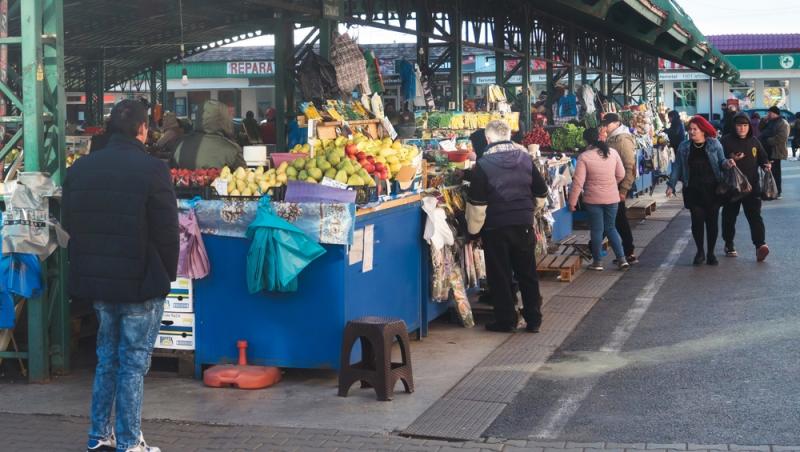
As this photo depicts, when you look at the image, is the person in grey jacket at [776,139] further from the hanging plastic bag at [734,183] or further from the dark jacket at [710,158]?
the hanging plastic bag at [734,183]

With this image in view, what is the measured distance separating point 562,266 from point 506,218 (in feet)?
10.9


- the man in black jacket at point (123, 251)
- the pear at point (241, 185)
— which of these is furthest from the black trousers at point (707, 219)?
the man in black jacket at point (123, 251)

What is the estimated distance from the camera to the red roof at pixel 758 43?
6912 centimetres

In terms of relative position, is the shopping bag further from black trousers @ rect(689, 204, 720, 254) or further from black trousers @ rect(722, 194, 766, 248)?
black trousers @ rect(689, 204, 720, 254)

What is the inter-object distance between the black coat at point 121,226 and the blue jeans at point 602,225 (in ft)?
25.9

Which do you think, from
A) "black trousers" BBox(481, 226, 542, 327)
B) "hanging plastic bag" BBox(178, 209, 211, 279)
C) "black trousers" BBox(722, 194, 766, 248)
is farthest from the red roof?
"hanging plastic bag" BBox(178, 209, 211, 279)

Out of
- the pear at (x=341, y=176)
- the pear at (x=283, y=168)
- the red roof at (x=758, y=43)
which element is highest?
the red roof at (x=758, y=43)

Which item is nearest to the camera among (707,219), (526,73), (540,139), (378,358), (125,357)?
(125,357)

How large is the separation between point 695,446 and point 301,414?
2.39 m

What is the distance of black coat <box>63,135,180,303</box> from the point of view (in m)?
5.69

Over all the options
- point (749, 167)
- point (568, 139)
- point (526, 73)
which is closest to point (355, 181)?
point (749, 167)

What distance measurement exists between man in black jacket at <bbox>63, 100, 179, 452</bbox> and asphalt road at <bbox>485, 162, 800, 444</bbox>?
6.87ft

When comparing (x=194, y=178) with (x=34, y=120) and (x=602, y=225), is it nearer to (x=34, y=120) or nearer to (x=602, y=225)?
(x=34, y=120)

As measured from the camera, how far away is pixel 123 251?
18.7 feet
